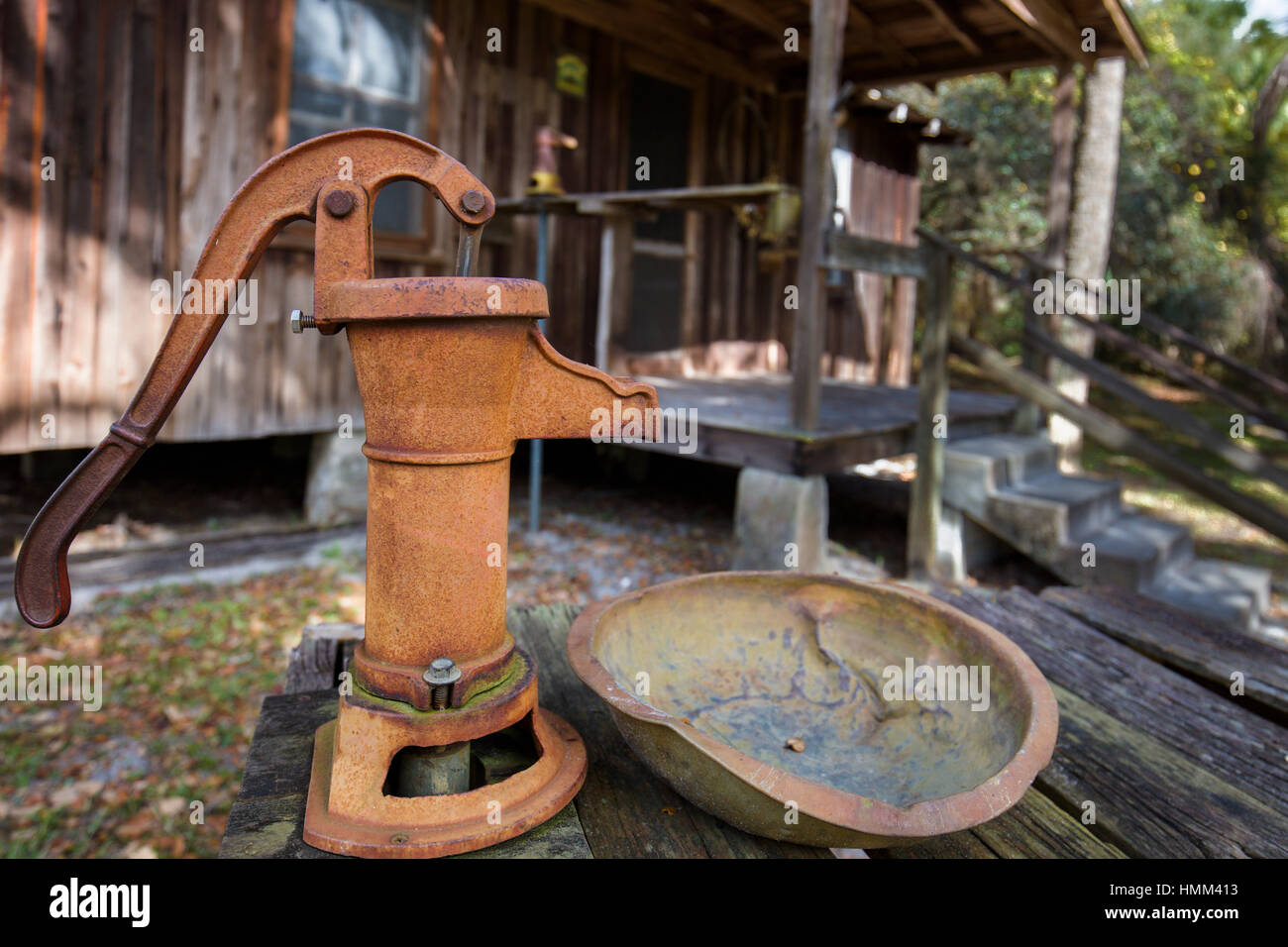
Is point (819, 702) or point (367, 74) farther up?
point (367, 74)

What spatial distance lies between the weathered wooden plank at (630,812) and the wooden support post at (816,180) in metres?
3.36

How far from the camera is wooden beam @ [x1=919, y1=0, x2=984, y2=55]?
237 inches

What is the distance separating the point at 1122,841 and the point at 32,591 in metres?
1.76

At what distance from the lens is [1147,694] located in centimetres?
209

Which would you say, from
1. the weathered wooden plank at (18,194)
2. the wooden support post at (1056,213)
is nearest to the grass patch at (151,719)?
the weathered wooden plank at (18,194)

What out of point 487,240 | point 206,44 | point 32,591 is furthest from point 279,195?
point 487,240

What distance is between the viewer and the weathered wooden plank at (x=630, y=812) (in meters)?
1.39

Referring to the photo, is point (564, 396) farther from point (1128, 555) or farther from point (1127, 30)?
point (1127, 30)

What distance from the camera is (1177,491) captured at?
31.2 feet

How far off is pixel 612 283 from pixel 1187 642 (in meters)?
4.90

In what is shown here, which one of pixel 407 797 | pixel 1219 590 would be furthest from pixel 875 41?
pixel 407 797

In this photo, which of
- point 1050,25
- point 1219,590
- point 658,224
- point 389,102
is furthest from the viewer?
point 658,224

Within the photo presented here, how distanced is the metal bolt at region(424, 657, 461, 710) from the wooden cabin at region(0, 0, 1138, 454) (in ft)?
13.3

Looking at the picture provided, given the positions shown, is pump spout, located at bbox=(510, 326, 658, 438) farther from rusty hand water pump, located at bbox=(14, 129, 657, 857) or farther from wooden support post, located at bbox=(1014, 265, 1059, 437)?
wooden support post, located at bbox=(1014, 265, 1059, 437)
